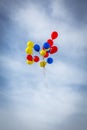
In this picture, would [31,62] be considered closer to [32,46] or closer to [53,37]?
[32,46]

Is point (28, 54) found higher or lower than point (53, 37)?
lower

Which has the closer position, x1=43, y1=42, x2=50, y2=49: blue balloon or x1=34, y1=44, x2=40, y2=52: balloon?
x1=43, y1=42, x2=50, y2=49: blue balloon

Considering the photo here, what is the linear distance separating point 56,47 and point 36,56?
55.1 inches

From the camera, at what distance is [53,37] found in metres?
15.1

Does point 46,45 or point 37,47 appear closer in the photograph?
point 46,45

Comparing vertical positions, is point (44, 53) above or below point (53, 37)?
below

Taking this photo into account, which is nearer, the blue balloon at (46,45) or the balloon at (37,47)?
the blue balloon at (46,45)

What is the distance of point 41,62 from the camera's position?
50.0 ft

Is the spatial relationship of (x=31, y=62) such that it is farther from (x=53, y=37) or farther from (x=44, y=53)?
(x=53, y=37)

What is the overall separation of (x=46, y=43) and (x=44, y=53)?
63 cm

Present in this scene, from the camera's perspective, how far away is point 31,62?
15.4 meters

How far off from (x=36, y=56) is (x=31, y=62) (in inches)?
20.5

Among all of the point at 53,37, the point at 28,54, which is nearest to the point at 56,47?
the point at 53,37

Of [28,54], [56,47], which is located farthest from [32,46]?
[56,47]
